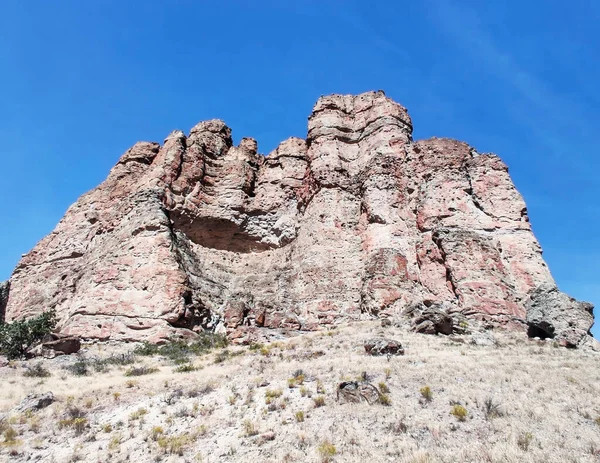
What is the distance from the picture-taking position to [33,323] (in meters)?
24.6

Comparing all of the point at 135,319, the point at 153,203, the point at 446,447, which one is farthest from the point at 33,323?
the point at 446,447

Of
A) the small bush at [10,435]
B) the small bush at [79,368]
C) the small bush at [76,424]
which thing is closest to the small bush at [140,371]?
the small bush at [79,368]

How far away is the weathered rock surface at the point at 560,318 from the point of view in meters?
19.1

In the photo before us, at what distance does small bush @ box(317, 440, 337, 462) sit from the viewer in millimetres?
8180

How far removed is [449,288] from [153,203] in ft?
64.5

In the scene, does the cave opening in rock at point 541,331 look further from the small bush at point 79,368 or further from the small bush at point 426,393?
the small bush at point 79,368

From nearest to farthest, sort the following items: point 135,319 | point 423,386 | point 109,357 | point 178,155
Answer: point 423,386 < point 109,357 < point 135,319 < point 178,155

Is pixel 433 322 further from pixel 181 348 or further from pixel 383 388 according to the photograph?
pixel 181 348

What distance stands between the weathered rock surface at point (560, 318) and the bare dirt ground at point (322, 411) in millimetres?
1755

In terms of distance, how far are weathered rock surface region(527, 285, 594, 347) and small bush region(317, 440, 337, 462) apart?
14.3m

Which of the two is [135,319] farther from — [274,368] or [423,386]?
[423,386]

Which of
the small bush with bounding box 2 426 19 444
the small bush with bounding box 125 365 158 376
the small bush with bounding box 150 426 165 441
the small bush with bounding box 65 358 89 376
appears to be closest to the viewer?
the small bush with bounding box 150 426 165 441

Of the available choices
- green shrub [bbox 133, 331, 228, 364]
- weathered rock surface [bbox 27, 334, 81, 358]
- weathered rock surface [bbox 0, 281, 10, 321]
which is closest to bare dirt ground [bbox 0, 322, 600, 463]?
green shrub [bbox 133, 331, 228, 364]

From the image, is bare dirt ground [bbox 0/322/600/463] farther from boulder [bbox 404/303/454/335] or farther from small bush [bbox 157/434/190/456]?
boulder [bbox 404/303/454/335]
